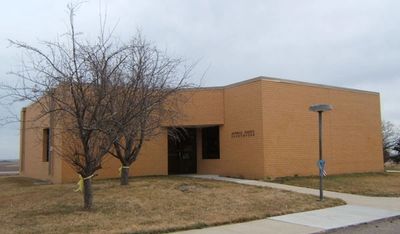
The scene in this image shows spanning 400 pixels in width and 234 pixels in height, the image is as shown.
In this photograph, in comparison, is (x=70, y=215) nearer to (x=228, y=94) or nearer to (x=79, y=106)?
(x=79, y=106)

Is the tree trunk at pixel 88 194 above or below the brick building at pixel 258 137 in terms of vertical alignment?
below

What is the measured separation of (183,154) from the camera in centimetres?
2628

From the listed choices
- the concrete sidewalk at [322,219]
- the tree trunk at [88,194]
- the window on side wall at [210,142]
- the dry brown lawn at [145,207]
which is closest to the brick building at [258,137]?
Result: the window on side wall at [210,142]

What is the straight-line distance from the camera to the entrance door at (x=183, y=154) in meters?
26.0

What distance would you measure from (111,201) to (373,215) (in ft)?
24.1

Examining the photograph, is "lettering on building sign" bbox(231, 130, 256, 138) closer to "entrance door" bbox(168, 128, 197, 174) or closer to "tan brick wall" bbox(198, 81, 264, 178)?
"tan brick wall" bbox(198, 81, 264, 178)

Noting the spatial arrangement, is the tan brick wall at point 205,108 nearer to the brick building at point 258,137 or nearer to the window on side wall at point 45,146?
the brick building at point 258,137

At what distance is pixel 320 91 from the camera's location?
2448cm

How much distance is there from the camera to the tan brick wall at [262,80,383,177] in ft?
72.5

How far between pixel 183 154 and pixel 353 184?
9.70m

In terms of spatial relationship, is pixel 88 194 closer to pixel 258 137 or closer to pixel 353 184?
pixel 258 137

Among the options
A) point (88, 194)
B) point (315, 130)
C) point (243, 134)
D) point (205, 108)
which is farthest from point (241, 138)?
point (88, 194)

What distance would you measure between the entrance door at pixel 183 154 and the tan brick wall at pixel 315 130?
563 centimetres

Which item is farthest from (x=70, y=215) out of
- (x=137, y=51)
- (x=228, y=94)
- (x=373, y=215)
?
(x=228, y=94)
